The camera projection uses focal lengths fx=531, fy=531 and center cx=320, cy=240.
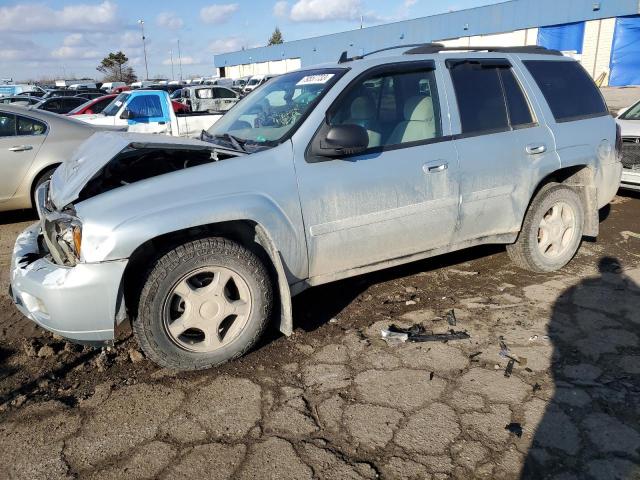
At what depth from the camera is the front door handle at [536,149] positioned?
419 cm

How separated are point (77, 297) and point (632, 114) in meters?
8.15

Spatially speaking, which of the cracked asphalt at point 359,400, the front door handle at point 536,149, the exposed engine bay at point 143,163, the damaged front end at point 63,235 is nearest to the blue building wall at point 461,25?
the front door handle at point 536,149

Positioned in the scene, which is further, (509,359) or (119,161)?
(119,161)

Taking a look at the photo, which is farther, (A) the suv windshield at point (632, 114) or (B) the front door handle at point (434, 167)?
(A) the suv windshield at point (632, 114)

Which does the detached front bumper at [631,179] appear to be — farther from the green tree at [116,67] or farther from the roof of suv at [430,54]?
the green tree at [116,67]

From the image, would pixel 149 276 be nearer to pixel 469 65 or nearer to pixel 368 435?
pixel 368 435

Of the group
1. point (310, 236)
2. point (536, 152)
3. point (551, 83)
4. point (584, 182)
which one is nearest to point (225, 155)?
point (310, 236)

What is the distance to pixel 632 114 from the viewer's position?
7.94m

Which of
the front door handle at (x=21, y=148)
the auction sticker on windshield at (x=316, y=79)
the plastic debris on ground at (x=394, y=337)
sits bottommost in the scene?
the plastic debris on ground at (x=394, y=337)

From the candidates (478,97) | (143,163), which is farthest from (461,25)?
(143,163)

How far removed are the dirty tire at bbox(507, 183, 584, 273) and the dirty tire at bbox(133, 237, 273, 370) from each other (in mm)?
2455

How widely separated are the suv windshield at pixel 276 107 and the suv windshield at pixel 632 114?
6.01 m

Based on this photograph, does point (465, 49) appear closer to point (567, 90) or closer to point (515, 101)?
point (515, 101)

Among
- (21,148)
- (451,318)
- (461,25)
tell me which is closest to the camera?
(451,318)
